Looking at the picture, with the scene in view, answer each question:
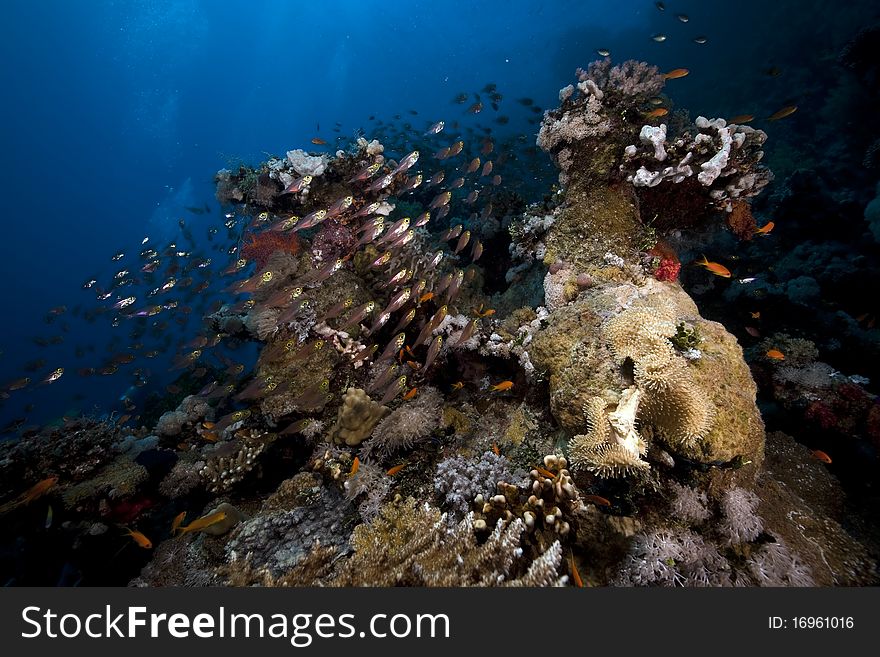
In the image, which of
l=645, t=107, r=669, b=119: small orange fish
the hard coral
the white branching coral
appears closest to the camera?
the white branching coral

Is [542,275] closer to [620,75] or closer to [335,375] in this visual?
[620,75]

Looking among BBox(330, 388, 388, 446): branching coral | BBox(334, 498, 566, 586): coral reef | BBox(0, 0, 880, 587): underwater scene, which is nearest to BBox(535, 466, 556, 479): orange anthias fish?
BBox(0, 0, 880, 587): underwater scene

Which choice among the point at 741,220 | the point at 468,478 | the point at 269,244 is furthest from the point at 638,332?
the point at 269,244

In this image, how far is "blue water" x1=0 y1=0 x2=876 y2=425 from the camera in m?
36.9

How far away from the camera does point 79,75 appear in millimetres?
56031

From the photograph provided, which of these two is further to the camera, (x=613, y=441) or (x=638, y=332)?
(x=638, y=332)

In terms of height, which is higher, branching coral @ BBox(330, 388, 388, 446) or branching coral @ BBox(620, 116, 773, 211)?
branching coral @ BBox(620, 116, 773, 211)

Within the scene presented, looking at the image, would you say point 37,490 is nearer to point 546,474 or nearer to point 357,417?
point 357,417

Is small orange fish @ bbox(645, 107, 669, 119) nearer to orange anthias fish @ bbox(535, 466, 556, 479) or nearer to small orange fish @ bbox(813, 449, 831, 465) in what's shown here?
small orange fish @ bbox(813, 449, 831, 465)

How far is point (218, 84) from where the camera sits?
3140 inches

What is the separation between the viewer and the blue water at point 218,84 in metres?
36.9

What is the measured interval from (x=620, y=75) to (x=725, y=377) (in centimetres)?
634

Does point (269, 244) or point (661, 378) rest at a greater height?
point (269, 244)

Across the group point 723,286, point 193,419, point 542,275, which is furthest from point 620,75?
point 193,419
